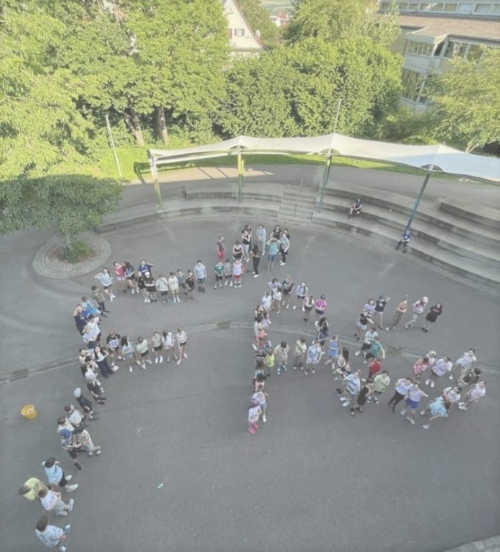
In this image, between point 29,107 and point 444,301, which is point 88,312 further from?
point 444,301

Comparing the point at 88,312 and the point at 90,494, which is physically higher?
the point at 88,312

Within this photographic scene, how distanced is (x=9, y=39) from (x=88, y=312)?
7.70m

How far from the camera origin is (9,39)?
953 cm

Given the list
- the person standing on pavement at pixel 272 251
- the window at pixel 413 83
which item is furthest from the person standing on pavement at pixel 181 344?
the window at pixel 413 83

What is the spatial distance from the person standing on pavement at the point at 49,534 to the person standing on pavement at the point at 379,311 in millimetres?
8981

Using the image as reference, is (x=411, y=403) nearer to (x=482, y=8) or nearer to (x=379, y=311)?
(x=379, y=311)

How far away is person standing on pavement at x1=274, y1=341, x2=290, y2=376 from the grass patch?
29.5ft

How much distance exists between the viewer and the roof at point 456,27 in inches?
1115

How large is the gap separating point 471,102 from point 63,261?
2203 centimetres

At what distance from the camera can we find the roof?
2831 cm

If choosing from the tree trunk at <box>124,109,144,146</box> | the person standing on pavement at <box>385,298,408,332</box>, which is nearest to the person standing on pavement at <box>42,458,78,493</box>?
the person standing on pavement at <box>385,298,408,332</box>

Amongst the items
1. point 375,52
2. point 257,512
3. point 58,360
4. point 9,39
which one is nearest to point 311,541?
point 257,512

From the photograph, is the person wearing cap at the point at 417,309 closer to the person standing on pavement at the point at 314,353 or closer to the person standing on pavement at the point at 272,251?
the person standing on pavement at the point at 314,353

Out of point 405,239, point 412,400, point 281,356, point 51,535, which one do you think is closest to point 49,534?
point 51,535
